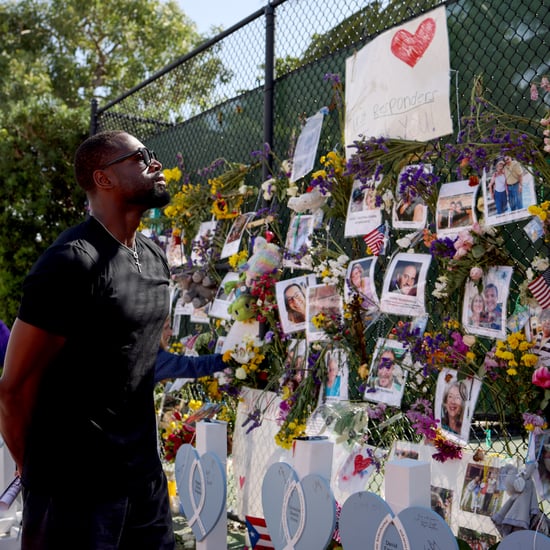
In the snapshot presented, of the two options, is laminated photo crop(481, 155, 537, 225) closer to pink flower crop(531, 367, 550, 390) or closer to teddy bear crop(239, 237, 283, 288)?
pink flower crop(531, 367, 550, 390)

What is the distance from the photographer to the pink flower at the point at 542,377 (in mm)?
2484

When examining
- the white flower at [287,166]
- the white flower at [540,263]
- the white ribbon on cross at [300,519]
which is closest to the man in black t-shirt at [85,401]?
the white ribbon on cross at [300,519]

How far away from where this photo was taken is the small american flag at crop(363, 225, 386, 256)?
11.1 ft

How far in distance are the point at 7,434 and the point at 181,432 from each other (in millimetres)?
2556

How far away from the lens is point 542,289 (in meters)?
2.60

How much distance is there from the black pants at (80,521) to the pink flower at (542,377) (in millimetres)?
1351

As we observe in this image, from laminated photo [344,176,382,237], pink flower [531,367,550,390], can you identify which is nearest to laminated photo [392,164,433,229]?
laminated photo [344,176,382,237]

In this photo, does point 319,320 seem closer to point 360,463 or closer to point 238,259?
point 360,463

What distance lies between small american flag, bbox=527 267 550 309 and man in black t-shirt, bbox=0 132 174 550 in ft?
4.35

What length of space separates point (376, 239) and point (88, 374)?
168cm

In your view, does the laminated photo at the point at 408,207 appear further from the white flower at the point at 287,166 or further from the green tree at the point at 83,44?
the green tree at the point at 83,44

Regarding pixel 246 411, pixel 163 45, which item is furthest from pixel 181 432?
pixel 163 45

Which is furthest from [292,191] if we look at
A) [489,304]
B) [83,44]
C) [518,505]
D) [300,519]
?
[83,44]

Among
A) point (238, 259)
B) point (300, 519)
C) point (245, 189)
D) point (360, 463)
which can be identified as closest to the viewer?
point (300, 519)
